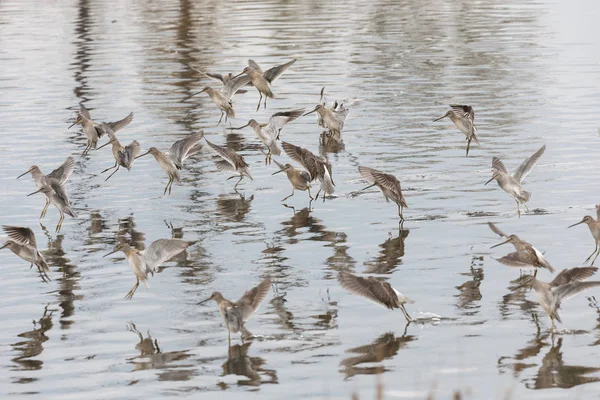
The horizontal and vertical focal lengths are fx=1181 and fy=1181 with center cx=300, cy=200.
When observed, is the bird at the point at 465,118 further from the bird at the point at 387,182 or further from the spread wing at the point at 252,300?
the spread wing at the point at 252,300

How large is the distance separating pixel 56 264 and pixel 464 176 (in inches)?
279

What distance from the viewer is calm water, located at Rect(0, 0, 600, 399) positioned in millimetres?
10773

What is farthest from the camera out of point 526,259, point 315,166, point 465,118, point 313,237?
point 465,118

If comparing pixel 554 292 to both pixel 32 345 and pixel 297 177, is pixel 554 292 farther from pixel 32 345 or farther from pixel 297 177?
pixel 297 177

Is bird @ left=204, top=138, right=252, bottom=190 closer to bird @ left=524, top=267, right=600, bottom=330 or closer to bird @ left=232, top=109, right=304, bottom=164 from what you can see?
bird @ left=232, top=109, right=304, bottom=164

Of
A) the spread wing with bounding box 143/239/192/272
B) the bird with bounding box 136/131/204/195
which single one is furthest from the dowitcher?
the spread wing with bounding box 143/239/192/272

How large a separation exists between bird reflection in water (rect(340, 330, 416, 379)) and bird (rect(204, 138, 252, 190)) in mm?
7045

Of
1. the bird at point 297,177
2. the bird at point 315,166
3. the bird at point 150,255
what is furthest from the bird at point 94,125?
the bird at point 150,255

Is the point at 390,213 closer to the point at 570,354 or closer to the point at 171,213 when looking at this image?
the point at 171,213

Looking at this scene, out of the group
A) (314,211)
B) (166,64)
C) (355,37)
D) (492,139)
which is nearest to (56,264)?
(314,211)

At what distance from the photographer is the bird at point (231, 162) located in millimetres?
18062

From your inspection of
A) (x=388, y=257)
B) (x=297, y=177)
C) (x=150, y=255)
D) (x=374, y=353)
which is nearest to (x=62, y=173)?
(x=297, y=177)

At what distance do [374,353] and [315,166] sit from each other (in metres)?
6.35

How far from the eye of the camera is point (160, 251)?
13.1m
